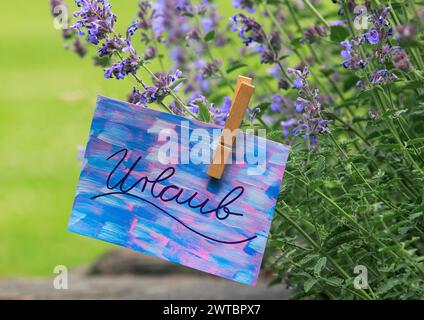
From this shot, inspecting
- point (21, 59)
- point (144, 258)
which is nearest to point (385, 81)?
point (144, 258)

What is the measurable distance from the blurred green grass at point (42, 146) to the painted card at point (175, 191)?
2.56ft

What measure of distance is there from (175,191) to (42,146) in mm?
6503

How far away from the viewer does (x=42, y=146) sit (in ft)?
27.9

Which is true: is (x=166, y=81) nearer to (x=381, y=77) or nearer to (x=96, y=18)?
(x=96, y=18)

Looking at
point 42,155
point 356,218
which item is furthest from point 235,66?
point 42,155

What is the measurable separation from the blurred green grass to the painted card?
0.78m

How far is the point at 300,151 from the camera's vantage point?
93.1 inches

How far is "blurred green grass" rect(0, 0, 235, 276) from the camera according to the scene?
19.9 feet

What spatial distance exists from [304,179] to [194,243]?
1.04 ft

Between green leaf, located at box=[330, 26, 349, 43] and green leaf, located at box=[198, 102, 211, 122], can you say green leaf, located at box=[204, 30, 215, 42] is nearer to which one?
green leaf, located at box=[330, 26, 349, 43]

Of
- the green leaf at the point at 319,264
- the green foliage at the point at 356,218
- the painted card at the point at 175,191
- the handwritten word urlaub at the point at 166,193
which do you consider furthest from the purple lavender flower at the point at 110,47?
the green leaf at the point at 319,264

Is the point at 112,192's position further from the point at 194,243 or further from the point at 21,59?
the point at 21,59

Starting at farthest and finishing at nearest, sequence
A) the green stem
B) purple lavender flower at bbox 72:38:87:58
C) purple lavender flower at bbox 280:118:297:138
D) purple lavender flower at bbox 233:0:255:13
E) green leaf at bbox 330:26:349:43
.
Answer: purple lavender flower at bbox 72:38:87:58 → purple lavender flower at bbox 233:0:255:13 → purple lavender flower at bbox 280:118:297:138 → green leaf at bbox 330:26:349:43 → the green stem

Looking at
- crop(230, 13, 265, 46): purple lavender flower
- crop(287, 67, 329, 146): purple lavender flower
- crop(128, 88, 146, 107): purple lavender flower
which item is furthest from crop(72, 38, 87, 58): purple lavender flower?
crop(287, 67, 329, 146): purple lavender flower
